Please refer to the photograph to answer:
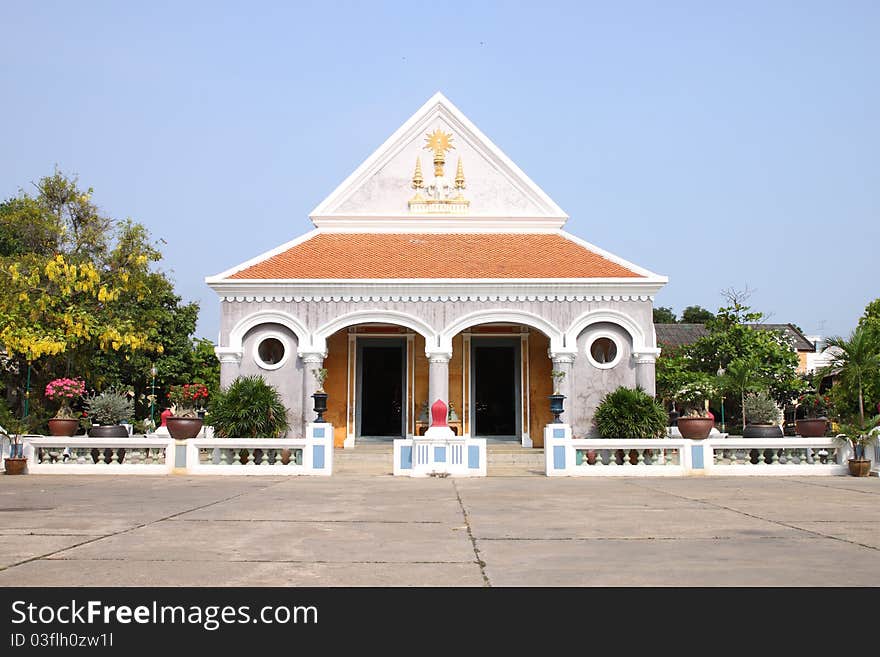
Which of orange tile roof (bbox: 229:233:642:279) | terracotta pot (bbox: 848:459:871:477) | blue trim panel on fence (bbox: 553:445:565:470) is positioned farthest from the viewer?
orange tile roof (bbox: 229:233:642:279)

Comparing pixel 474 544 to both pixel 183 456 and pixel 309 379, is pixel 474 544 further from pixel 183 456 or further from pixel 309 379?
pixel 309 379

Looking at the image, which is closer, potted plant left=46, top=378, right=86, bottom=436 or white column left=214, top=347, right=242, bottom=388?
potted plant left=46, top=378, right=86, bottom=436

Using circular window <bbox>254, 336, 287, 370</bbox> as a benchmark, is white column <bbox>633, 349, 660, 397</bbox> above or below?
below

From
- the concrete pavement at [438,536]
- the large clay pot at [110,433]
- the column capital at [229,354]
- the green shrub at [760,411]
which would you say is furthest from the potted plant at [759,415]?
the large clay pot at [110,433]

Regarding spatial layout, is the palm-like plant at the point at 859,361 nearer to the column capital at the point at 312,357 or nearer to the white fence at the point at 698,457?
the white fence at the point at 698,457

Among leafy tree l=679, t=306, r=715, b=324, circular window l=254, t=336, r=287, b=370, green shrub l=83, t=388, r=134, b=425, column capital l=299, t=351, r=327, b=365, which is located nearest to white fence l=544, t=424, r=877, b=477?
column capital l=299, t=351, r=327, b=365

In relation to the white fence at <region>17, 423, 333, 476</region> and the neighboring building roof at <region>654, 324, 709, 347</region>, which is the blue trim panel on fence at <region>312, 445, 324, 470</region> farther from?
the neighboring building roof at <region>654, 324, 709, 347</region>

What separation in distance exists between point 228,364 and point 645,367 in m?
10.5

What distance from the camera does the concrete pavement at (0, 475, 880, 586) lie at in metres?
5.06

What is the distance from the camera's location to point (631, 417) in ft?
60.5

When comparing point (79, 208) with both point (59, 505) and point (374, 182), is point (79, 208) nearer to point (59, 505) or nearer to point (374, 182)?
point (374, 182)
